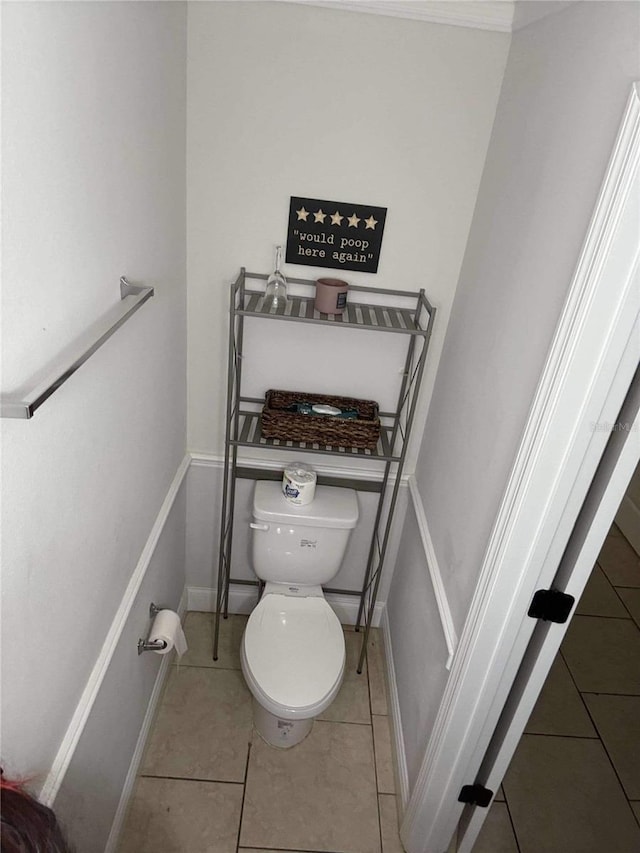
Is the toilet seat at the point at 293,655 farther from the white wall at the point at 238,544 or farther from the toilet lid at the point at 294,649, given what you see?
the white wall at the point at 238,544

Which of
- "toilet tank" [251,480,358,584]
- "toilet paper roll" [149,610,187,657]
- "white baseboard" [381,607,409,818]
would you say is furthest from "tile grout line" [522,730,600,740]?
"toilet paper roll" [149,610,187,657]

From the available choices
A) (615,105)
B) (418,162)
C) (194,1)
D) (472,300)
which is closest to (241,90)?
(194,1)

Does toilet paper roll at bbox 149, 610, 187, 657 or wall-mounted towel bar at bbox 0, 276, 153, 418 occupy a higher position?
wall-mounted towel bar at bbox 0, 276, 153, 418

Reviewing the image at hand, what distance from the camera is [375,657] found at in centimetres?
240

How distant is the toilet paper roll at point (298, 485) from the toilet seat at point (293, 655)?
38 centimetres

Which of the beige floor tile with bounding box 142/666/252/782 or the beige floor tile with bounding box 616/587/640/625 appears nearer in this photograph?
the beige floor tile with bounding box 142/666/252/782

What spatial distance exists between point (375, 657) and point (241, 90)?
2.14 meters

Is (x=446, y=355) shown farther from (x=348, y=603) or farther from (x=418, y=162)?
(x=348, y=603)

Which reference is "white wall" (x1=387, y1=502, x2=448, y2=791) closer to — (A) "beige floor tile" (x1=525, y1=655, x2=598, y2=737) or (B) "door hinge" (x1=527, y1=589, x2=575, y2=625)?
(B) "door hinge" (x1=527, y1=589, x2=575, y2=625)

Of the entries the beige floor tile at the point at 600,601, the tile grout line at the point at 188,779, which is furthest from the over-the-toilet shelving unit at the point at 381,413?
the beige floor tile at the point at 600,601

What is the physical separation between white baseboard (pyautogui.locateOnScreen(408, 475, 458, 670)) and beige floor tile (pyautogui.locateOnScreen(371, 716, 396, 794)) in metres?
0.74

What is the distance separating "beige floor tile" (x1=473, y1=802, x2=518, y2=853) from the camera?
1.79 m

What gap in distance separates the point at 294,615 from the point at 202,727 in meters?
0.53

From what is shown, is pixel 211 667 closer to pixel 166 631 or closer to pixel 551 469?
pixel 166 631
